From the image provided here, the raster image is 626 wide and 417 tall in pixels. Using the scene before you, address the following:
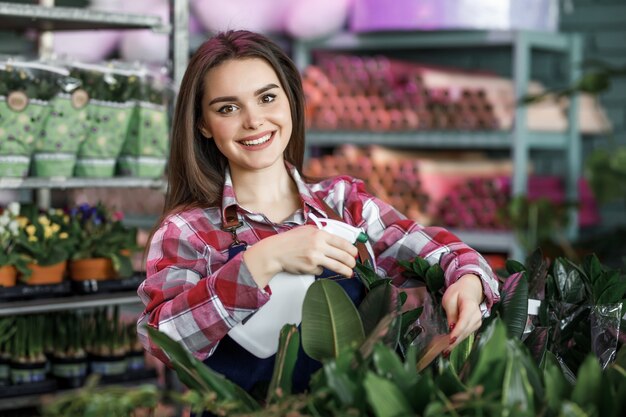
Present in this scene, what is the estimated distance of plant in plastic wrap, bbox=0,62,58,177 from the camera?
2.98 metres

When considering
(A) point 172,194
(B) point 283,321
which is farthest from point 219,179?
(B) point 283,321

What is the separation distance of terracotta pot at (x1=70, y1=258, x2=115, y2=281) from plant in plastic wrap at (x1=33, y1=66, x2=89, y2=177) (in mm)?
273

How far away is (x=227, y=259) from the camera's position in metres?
1.77

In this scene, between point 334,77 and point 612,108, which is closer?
point 334,77

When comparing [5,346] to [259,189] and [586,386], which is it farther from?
[586,386]

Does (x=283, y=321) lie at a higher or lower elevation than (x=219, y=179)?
lower

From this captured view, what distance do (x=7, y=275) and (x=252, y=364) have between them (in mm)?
1572

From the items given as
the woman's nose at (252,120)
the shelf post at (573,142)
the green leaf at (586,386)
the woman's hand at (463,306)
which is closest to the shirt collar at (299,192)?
the woman's nose at (252,120)

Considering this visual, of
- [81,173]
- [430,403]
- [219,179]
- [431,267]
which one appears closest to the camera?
[430,403]

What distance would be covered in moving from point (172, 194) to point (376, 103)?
313cm

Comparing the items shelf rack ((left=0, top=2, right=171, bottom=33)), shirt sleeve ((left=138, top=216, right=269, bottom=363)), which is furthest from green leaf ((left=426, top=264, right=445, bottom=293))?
shelf rack ((left=0, top=2, right=171, bottom=33))

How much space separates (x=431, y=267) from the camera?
1769mm

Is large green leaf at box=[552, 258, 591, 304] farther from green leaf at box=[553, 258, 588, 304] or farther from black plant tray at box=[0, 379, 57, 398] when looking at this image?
black plant tray at box=[0, 379, 57, 398]

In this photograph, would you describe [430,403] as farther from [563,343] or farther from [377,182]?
[377,182]
